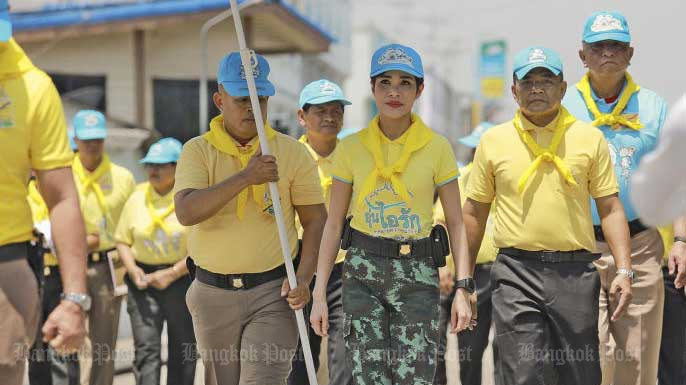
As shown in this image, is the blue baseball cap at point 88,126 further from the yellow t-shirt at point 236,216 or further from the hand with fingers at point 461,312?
the hand with fingers at point 461,312

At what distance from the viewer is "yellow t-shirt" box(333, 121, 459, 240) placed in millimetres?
5016

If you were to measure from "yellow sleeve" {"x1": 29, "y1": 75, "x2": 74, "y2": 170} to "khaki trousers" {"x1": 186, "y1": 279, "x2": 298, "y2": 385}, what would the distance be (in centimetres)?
155

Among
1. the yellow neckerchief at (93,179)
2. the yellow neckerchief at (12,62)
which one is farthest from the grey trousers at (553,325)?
the yellow neckerchief at (93,179)

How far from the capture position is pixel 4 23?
3648mm

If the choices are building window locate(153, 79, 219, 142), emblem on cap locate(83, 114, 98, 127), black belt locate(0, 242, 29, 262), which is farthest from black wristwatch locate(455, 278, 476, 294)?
building window locate(153, 79, 219, 142)

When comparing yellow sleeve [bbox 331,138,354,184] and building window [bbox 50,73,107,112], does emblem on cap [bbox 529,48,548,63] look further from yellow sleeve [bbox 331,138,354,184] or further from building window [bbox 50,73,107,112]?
building window [bbox 50,73,107,112]

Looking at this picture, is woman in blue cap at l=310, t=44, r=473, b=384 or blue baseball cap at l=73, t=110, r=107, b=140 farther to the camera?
blue baseball cap at l=73, t=110, r=107, b=140

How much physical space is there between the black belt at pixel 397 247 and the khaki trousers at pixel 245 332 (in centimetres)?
51

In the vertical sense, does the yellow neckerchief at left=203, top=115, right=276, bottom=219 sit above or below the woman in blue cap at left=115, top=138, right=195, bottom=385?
above

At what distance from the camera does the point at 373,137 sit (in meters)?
5.16

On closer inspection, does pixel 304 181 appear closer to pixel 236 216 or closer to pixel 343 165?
pixel 343 165

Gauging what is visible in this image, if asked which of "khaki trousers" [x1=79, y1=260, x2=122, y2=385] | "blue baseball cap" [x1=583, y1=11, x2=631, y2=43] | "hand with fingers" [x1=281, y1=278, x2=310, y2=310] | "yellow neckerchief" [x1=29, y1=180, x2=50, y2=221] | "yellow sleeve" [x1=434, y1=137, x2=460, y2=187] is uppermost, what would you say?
"blue baseball cap" [x1=583, y1=11, x2=631, y2=43]

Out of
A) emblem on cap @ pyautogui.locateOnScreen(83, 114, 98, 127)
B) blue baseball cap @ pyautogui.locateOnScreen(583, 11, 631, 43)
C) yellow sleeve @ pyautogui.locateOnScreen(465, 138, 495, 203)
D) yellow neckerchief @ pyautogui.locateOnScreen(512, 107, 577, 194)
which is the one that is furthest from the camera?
emblem on cap @ pyautogui.locateOnScreen(83, 114, 98, 127)

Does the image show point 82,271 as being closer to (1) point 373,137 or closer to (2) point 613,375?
(1) point 373,137
